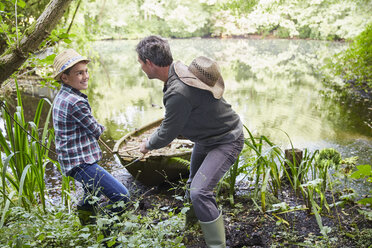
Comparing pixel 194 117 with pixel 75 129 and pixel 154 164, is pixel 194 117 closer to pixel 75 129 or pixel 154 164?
pixel 75 129

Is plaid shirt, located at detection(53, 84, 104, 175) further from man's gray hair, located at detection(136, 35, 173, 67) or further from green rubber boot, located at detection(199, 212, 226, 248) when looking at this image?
green rubber boot, located at detection(199, 212, 226, 248)

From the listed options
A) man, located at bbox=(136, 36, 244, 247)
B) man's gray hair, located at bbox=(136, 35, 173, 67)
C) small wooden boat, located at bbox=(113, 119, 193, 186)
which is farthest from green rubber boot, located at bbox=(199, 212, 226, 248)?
small wooden boat, located at bbox=(113, 119, 193, 186)

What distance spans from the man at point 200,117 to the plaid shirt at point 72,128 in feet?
1.37

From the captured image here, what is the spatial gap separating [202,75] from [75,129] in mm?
892

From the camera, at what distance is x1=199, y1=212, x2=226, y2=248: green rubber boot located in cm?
198

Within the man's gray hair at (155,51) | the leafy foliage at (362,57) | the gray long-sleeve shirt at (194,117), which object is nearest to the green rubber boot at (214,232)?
the gray long-sleeve shirt at (194,117)

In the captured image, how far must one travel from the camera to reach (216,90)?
6.37 feet

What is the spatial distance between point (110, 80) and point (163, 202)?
8.18 meters

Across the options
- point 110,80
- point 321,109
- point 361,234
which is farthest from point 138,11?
point 361,234

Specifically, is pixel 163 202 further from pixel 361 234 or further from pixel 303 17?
pixel 303 17

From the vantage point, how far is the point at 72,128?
1.97m

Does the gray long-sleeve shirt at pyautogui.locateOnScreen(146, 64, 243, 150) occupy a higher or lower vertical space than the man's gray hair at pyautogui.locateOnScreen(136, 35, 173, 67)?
lower

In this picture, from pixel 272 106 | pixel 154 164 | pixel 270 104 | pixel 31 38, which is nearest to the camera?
pixel 31 38

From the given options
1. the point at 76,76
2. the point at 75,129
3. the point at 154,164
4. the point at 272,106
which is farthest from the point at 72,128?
the point at 272,106
